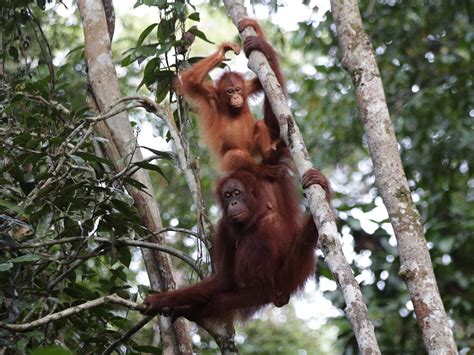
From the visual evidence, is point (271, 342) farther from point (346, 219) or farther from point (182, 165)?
point (182, 165)

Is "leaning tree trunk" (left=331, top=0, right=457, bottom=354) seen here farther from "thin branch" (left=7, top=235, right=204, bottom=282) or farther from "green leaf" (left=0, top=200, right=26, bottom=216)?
"green leaf" (left=0, top=200, right=26, bottom=216)

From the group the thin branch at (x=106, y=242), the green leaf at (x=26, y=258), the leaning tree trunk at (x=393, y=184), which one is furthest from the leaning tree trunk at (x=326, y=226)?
the green leaf at (x=26, y=258)

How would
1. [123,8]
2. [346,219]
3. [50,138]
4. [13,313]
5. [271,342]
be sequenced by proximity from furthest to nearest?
[123,8]
[271,342]
[346,219]
[50,138]
[13,313]

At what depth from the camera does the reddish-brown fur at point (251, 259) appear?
423cm

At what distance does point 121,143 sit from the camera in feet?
14.8

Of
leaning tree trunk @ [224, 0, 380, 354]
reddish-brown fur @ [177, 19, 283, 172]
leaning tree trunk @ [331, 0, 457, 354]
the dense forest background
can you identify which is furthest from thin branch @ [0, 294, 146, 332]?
reddish-brown fur @ [177, 19, 283, 172]

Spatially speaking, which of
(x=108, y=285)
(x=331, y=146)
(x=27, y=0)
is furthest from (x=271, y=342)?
(x=27, y=0)

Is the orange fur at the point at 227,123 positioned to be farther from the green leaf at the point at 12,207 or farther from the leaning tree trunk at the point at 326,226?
the green leaf at the point at 12,207

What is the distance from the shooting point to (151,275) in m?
4.32

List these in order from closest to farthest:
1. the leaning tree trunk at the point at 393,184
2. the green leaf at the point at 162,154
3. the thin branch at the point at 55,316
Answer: the leaning tree trunk at the point at 393,184
the thin branch at the point at 55,316
the green leaf at the point at 162,154

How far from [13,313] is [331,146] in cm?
460

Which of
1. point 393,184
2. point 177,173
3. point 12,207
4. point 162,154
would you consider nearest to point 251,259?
point 162,154

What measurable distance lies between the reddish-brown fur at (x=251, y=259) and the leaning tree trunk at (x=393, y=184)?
2.76ft

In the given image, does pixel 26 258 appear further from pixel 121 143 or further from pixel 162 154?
pixel 121 143
